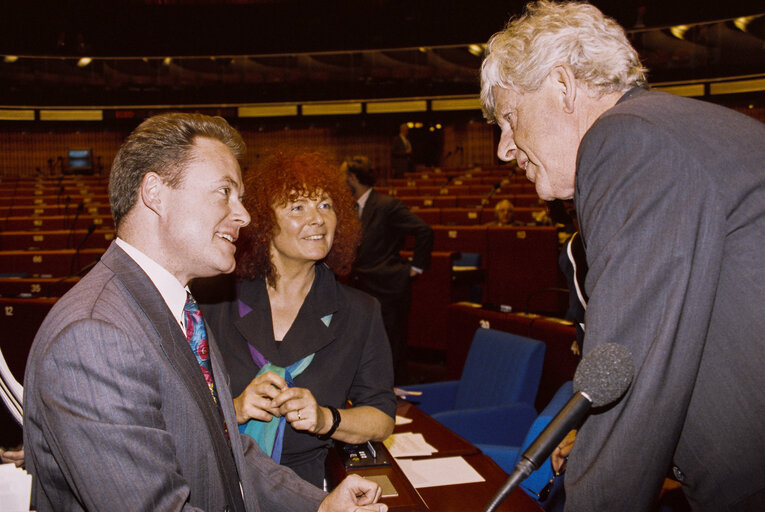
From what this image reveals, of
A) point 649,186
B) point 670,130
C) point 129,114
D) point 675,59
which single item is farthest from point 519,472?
point 129,114

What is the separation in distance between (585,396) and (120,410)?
730mm

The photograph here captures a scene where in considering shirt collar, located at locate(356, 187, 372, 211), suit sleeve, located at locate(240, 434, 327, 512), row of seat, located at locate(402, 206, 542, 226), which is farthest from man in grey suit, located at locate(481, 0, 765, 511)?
row of seat, located at locate(402, 206, 542, 226)

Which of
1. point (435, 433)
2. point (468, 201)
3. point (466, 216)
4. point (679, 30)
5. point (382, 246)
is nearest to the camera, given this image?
point (435, 433)

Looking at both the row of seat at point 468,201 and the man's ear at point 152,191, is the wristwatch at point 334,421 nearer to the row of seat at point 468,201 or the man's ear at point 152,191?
the man's ear at point 152,191

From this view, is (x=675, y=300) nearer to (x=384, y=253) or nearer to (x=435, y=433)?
(x=435, y=433)

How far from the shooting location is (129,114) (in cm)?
1703

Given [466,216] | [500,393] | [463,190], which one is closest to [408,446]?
[500,393]

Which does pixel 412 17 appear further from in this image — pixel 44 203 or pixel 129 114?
pixel 44 203

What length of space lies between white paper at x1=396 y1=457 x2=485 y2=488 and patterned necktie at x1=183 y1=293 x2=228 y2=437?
0.80 m

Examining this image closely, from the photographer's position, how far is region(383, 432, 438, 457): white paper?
6.95 ft

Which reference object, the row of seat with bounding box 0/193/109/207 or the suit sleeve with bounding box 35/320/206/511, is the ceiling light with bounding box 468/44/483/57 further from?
the suit sleeve with bounding box 35/320/206/511

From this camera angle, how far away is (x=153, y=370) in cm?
105

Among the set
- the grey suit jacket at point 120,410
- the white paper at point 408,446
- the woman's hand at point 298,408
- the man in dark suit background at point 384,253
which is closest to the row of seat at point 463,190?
the man in dark suit background at point 384,253

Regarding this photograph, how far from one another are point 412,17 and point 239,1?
18.2ft
